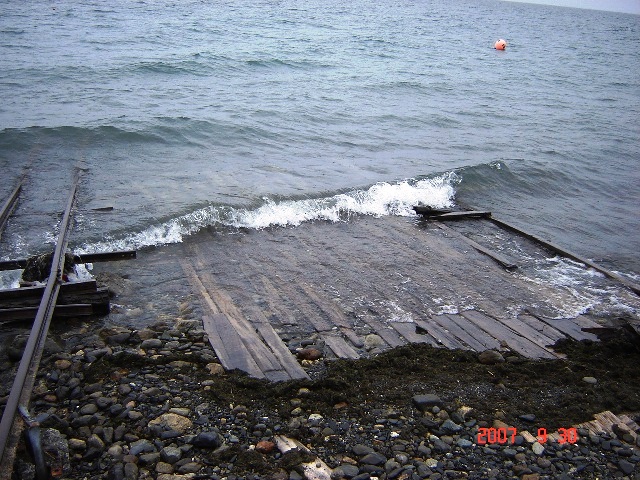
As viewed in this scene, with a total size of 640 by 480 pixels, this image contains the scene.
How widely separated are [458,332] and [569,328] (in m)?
1.66

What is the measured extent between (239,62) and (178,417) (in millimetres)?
23648

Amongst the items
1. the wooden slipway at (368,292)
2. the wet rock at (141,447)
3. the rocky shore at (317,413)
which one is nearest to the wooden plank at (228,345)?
the wooden slipway at (368,292)

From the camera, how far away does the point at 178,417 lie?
5.07m

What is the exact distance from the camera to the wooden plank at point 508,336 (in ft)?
23.0

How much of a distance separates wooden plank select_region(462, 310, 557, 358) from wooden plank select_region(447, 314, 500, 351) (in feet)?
0.27

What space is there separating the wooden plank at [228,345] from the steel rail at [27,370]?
176 centimetres

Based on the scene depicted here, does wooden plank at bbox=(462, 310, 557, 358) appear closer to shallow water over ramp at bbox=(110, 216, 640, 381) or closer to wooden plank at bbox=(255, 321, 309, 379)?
shallow water over ramp at bbox=(110, 216, 640, 381)

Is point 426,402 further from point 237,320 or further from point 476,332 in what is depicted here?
point 237,320

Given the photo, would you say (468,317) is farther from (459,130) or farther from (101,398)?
(459,130)

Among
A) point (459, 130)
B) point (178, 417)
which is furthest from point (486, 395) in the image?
point (459, 130)

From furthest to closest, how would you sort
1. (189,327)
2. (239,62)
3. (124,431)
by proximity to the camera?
(239,62)
(189,327)
(124,431)

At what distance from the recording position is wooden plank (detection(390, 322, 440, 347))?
7041 millimetres

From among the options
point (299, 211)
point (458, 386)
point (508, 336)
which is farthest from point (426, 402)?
point (299, 211)

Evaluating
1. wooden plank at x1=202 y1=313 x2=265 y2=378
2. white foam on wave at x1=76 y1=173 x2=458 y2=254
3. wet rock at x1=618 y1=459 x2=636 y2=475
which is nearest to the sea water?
white foam on wave at x1=76 y1=173 x2=458 y2=254
